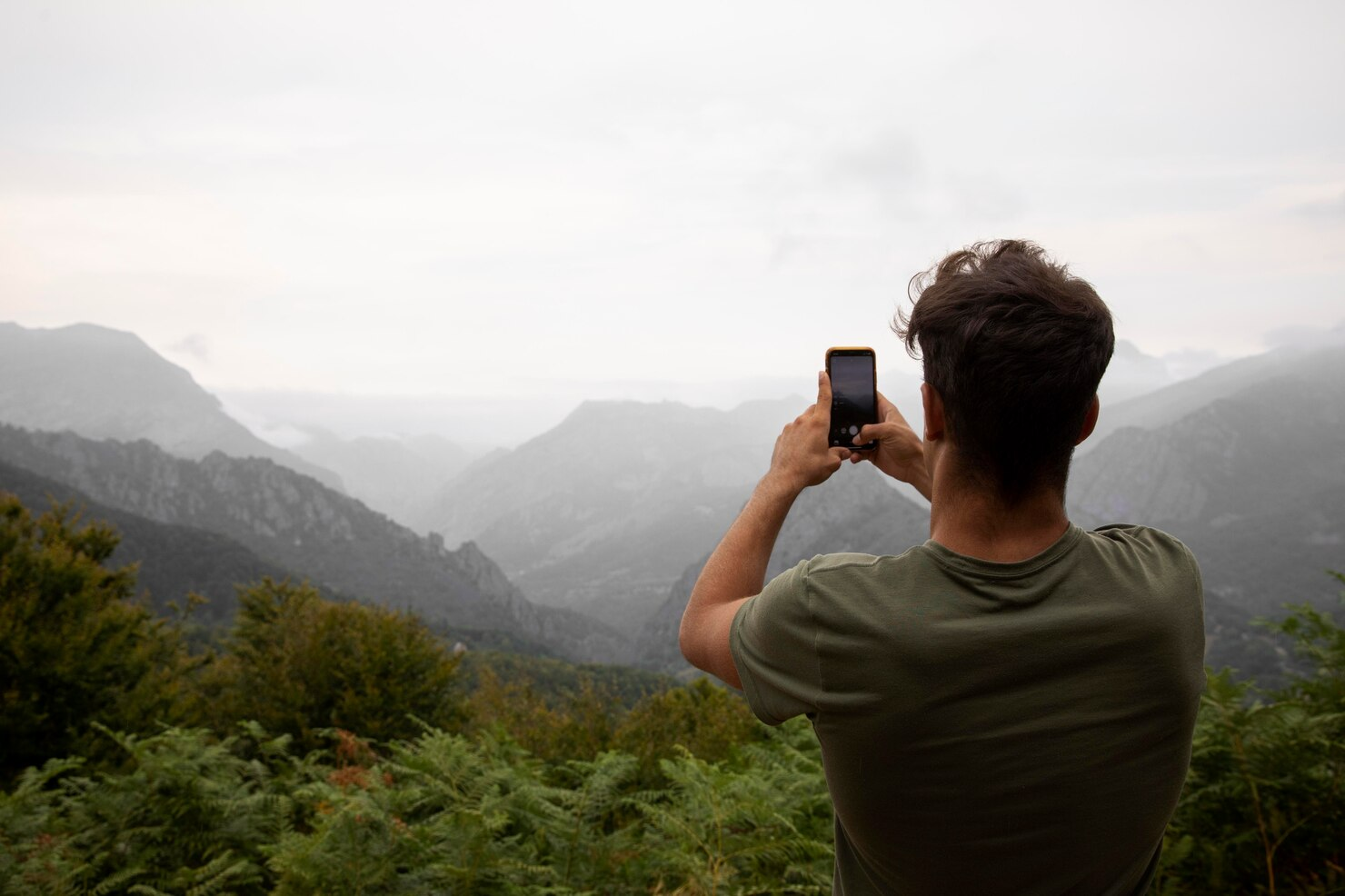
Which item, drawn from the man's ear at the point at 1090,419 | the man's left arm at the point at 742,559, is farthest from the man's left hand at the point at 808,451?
the man's ear at the point at 1090,419

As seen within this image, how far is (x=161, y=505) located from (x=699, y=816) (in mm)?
202076

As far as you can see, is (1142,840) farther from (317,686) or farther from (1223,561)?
(1223,561)

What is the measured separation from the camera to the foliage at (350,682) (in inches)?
503

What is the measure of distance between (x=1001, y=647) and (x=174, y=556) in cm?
12786

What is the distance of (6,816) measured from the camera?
5.03 metres

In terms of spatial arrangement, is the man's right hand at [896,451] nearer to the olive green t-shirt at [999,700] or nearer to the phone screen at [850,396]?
the phone screen at [850,396]

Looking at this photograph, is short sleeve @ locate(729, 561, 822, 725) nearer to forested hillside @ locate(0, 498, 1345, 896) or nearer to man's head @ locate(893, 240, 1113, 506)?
man's head @ locate(893, 240, 1113, 506)

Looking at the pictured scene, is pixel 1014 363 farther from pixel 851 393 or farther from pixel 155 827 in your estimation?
pixel 155 827

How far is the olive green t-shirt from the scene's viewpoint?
1.33 metres

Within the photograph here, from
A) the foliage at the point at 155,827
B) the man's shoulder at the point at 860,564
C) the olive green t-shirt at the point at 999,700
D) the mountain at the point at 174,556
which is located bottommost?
the mountain at the point at 174,556

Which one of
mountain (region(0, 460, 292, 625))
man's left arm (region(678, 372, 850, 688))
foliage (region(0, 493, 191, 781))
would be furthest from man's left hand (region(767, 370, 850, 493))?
mountain (region(0, 460, 292, 625))

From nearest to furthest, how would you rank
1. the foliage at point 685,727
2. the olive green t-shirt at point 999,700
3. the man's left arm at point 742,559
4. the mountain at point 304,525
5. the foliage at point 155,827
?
the olive green t-shirt at point 999,700 < the man's left arm at point 742,559 < the foliage at point 155,827 < the foliage at point 685,727 < the mountain at point 304,525

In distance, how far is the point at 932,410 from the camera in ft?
5.20

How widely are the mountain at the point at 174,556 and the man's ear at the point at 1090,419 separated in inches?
4320
